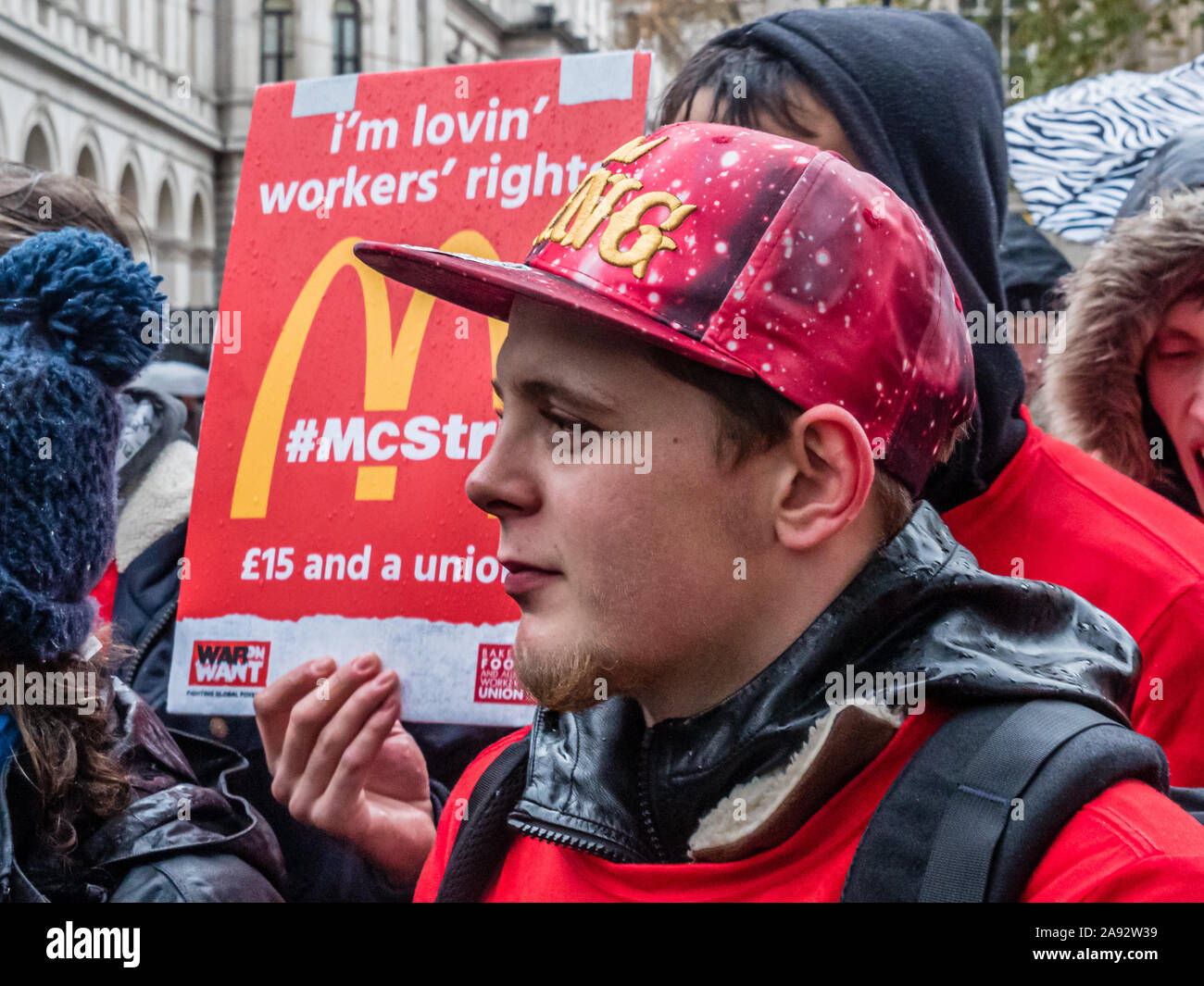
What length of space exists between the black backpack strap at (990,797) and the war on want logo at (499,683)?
3.18 feet

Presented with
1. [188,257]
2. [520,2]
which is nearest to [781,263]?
[520,2]

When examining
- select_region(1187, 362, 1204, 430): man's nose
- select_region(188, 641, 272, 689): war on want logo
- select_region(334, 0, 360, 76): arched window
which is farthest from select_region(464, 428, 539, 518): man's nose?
select_region(334, 0, 360, 76): arched window

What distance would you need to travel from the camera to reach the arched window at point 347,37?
5.85 meters

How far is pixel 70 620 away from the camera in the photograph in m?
1.87

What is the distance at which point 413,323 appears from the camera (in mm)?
2242

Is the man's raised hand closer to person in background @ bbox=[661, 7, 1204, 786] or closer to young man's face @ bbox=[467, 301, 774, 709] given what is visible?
young man's face @ bbox=[467, 301, 774, 709]

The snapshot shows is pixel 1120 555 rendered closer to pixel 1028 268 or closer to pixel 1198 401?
pixel 1198 401

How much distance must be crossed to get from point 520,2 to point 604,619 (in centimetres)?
622

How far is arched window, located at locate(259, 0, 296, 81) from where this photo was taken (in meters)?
5.15

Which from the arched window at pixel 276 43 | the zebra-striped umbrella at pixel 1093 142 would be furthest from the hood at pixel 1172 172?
the arched window at pixel 276 43

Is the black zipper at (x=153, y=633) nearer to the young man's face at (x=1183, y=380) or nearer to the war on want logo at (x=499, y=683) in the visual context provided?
the war on want logo at (x=499, y=683)

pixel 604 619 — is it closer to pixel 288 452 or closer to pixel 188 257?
pixel 288 452

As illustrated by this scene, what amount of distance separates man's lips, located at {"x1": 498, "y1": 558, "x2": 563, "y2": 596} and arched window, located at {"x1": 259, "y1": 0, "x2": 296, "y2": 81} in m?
4.21
